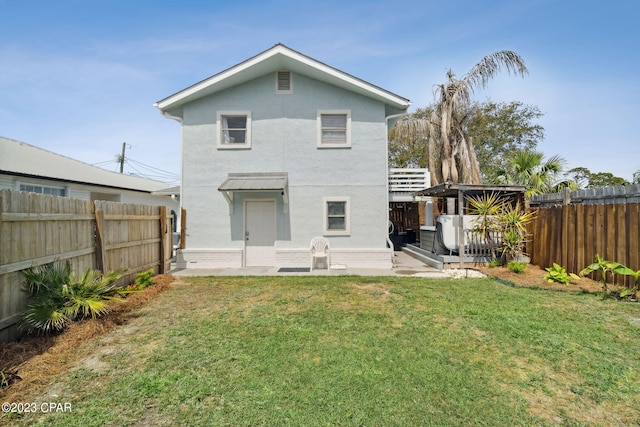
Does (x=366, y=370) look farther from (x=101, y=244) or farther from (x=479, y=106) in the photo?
(x=479, y=106)

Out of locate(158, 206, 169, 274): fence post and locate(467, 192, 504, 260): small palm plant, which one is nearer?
locate(158, 206, 169, 274): fence post

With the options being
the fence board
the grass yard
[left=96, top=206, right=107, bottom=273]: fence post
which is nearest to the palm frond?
the fence board

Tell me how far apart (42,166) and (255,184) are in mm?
11606

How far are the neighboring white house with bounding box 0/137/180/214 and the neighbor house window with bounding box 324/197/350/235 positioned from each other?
6880 millimetres

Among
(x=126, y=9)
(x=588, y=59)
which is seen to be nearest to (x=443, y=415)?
(x=126, y=9)

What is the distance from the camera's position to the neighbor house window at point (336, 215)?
10336 millimetres

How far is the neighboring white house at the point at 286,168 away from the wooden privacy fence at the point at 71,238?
2.10 metres

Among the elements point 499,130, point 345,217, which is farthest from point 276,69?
point 499,130

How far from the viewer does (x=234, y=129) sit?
10656 mm

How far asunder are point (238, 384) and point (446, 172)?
15.6 metres

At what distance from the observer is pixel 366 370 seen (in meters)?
3.35

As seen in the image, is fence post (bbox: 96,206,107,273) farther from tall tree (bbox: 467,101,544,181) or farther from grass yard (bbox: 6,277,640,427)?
tall tree (bbox: 467,101,544,181)

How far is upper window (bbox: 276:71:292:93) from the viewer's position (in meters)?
10.5

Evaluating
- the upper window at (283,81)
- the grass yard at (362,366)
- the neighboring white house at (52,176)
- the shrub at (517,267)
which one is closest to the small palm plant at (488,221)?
the shrub at (517,267)
